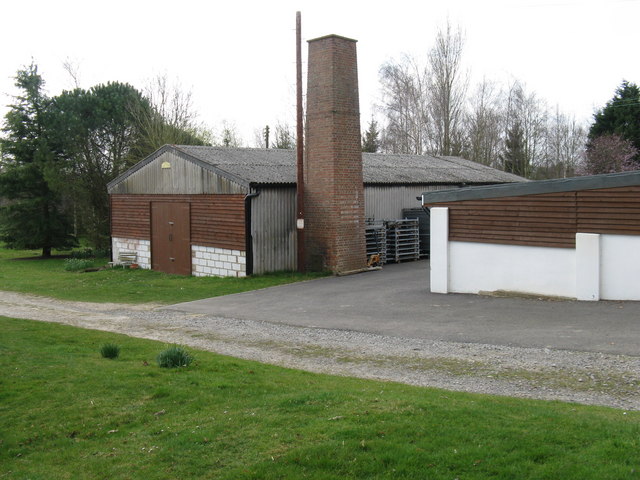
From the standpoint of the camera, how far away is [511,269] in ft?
53.5

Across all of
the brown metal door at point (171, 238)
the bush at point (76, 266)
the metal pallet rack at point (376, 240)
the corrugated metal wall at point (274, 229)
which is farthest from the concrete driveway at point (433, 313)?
the bush at point (76, 266)

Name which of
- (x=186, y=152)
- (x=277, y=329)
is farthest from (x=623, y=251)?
(x=186, y=152)

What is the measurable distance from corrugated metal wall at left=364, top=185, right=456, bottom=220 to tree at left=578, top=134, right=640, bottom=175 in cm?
1866

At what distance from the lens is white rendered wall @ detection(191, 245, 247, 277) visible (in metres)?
22.0

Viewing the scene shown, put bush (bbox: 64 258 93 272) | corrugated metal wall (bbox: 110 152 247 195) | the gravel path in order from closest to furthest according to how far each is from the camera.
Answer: the gravel path
corrugated metal wall (bbox: 110 152 247 195)
bush (bbox: 64 258 93 272)

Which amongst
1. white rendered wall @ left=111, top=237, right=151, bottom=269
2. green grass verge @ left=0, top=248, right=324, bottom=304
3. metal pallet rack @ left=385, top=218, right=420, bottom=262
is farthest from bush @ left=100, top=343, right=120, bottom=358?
white rendered wall @ left=111, top=237, right=151, bottom=269

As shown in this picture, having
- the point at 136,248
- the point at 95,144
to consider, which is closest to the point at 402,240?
the point at 136,248

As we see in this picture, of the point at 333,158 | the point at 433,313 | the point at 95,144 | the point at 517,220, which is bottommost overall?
the point at 433,313

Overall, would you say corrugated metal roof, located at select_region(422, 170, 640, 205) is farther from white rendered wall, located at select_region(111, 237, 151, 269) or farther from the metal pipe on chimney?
white rendered wall, located at select_region(111, 237, 151, 269)

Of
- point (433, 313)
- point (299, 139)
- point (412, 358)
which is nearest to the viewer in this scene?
point (412, 358)

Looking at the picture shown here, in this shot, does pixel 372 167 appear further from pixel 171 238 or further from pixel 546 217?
pixel 546 217

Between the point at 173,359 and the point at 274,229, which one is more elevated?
the point at 274,229

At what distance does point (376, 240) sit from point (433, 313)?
10173 mm

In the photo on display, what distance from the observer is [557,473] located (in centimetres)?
477
